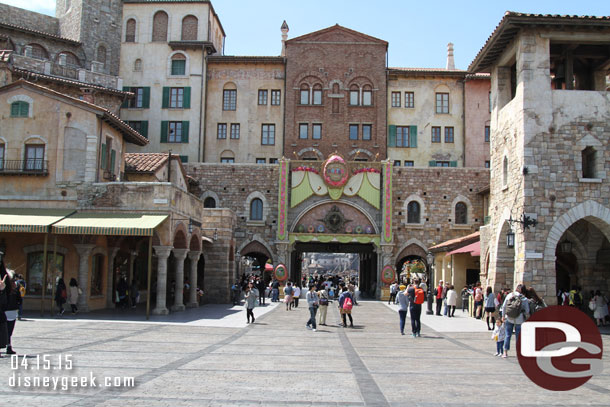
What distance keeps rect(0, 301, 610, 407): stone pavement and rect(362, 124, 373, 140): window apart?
2526 centimetres

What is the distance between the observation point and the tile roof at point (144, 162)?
3034 centimetres

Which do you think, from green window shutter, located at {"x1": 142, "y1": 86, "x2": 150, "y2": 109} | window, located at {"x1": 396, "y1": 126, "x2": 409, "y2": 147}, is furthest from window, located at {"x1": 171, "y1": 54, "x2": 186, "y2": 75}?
window, located at {"x1": 396, "y1": 126, "x2": 409, "y2": 147}

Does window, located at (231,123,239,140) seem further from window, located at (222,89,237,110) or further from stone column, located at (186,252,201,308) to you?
stone column, located at (186,252,201,308)

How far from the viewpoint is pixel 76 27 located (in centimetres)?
4644

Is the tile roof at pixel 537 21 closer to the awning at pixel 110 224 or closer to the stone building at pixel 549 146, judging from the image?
the stone building at pixel 549 146

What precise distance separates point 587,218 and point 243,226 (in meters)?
24.3

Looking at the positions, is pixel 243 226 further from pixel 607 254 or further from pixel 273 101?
Answer: pixel 607 254

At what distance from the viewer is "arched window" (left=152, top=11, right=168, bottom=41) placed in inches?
1807

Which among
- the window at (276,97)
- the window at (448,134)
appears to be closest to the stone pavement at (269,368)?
the window at (448,134)

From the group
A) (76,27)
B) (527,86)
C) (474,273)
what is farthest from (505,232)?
(76,27)

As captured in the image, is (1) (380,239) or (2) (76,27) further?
(2) (76,27)

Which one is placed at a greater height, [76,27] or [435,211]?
[76,27]

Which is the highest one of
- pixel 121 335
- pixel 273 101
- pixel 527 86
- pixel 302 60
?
pixel 302 60

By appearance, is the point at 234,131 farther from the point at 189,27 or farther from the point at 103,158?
the point at 103,158
